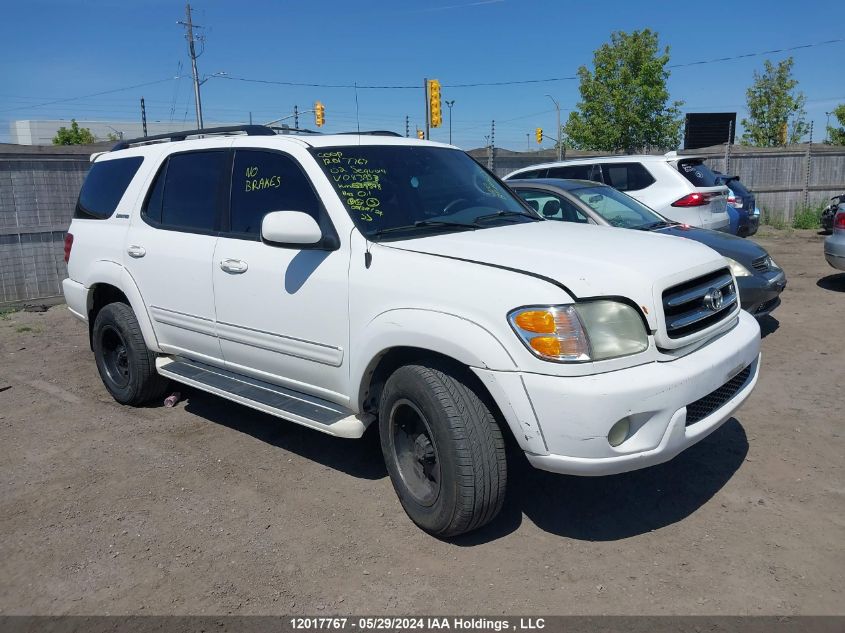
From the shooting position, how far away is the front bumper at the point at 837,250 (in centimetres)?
893

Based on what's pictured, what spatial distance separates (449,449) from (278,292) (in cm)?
146

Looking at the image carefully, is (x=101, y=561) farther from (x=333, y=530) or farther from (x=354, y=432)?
(x=354, y=432)

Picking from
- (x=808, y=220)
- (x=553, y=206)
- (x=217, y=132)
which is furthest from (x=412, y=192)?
(x=808, y=220)

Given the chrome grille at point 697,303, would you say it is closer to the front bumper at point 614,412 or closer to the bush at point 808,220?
the front bumper at point 614,412

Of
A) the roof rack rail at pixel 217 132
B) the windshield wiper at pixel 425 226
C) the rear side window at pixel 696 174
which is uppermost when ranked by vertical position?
the roof rack rail at pixel 217 132

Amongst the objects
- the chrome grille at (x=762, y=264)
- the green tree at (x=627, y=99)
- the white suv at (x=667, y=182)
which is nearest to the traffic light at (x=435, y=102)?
the green tree at (x=627, y=99)

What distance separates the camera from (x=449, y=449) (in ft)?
10.5

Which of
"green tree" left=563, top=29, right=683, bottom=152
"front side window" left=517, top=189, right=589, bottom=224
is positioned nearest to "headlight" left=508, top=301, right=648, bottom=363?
"front side window" left=517, top=189, right=589, bottom=224

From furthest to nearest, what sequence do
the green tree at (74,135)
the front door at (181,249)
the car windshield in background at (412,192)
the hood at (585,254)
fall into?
1. the green tree at (74,135)
2. the front door at (181,249)
3. the car windshield in background at (412,192)
4. the hood at (585,254)

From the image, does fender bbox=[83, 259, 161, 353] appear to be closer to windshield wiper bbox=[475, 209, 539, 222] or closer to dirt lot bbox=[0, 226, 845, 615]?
dirt lot bbox=[0, 226, 845, 615]

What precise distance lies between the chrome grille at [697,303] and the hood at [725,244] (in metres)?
2.76

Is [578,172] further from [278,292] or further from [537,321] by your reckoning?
[537,321]

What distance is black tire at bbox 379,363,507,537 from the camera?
3.20 metres

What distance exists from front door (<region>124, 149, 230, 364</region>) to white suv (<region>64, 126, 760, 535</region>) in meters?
0.02
